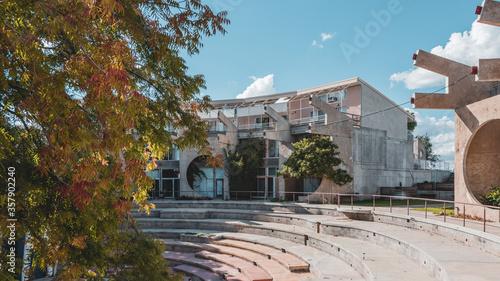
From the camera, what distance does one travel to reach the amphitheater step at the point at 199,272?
11.2 metres

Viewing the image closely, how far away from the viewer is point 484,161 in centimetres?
1374

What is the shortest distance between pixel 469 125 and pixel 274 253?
340 inches

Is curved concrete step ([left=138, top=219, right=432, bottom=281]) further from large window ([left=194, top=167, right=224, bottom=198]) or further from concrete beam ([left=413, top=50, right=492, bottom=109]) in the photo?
large window ([left=194, top=167, right=224, bottom=198])

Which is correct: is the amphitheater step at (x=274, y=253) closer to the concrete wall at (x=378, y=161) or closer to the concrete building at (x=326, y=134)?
the concrete building at (x=326, y=134)

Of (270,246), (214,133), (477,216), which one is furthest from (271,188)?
(477,216)

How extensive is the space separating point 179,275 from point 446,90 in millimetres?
13188

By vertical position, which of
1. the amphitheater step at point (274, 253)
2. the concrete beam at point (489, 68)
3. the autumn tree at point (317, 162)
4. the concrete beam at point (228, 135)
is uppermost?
the concrete beam at point (489, 68)

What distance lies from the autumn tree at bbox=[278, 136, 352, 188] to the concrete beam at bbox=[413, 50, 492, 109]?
6.87 metres

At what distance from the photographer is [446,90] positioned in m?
14.3

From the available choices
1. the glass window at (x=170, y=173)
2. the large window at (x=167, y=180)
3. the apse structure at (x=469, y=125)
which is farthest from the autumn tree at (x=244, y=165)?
the apse structure at (x=469, y=125)

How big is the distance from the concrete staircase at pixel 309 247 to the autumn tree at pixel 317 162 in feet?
8.47

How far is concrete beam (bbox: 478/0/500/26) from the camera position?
11336mm

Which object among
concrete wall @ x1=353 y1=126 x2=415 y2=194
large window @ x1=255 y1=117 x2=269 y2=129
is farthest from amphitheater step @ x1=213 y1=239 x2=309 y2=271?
large window @ x1=255 y1=117 x2=269 y2=129

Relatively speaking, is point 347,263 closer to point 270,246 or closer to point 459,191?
point 270,246
